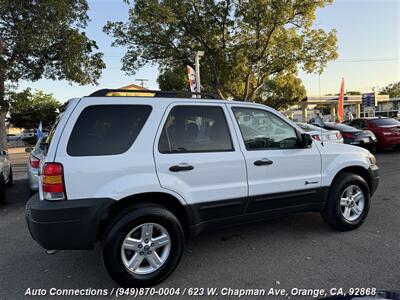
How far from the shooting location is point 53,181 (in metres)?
3.17

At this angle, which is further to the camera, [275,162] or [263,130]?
[263,130]

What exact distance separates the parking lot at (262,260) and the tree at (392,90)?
99.9 meters

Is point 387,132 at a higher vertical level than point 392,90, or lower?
lower

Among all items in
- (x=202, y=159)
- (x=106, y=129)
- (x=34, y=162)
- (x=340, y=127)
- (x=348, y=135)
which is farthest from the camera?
(x=340, y=127)

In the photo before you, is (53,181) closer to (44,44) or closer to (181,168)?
(181,168)

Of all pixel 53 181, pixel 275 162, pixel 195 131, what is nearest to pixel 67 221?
pixel 53 181

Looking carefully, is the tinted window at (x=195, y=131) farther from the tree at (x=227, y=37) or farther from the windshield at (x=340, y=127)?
the tree at (x=227, y=37)

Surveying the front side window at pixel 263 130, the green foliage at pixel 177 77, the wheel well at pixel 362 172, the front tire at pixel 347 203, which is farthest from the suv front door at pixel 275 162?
the green foliage at pixel 177 77

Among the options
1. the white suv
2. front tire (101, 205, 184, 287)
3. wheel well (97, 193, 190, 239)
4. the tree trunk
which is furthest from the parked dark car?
the tree trunk

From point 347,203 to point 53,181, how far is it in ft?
12.3

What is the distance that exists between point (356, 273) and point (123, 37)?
60.1ft

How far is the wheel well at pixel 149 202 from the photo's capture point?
3436 mm

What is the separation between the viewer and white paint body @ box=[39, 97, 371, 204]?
3.24 metres

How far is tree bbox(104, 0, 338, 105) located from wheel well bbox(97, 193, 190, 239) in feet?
47.0
